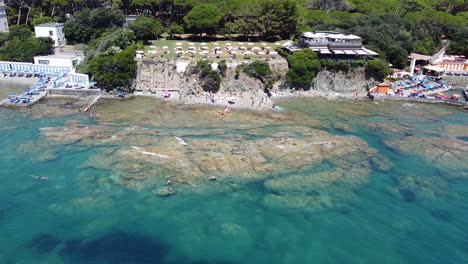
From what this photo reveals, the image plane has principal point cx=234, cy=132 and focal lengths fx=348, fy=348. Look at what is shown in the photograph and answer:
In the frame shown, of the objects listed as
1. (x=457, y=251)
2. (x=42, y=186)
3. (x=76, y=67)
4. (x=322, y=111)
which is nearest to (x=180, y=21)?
(x=76, y=67)

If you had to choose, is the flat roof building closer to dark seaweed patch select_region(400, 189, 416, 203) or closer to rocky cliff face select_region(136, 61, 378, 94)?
rocky cliff face select_region(136, 61, 378, 94)

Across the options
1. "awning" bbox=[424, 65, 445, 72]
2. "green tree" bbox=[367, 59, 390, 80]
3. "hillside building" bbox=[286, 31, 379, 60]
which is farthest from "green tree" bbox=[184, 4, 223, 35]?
"awning" bbox=[424, 65, 445, 72]

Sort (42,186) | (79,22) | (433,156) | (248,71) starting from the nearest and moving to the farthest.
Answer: (42,186) < (433,156) < (248,71) < (79,22)

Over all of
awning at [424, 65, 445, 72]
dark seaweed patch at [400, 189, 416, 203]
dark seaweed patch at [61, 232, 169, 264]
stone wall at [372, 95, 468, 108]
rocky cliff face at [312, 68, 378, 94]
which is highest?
awning at [424, 65, 445, 72]

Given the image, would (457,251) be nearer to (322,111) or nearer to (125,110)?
(322,111)

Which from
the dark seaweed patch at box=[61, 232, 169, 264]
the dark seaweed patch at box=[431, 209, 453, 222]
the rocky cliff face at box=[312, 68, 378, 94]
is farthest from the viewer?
the rocky cliff face at box=[312, 68, 378, 94]

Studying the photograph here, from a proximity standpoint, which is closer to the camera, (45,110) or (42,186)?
(42,186)
